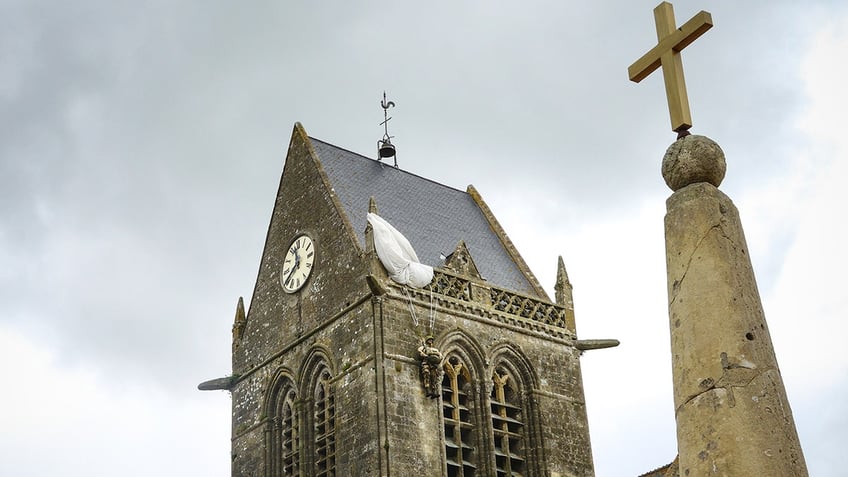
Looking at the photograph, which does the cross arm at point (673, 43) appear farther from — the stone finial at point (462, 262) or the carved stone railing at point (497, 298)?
the stone finial at point (462, 262)

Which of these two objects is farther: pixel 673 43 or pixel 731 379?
pixel 673 43

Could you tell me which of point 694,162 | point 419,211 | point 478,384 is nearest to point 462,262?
point 419,211

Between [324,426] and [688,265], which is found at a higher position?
[324,426]

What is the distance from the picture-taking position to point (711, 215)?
853 centimetres

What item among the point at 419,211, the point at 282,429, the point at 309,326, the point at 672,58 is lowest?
the point at 672,58

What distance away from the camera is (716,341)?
812 centimetres

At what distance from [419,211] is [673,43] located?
20948 millimetres

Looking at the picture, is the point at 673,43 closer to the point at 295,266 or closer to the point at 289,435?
the point at 289,435

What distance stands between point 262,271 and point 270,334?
1969mm

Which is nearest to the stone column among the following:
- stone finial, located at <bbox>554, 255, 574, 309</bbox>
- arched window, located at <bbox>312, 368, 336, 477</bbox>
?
arched window, located at <bbox>312, 368, 336, 477</bbox>

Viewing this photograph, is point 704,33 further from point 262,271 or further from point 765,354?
point 262,271

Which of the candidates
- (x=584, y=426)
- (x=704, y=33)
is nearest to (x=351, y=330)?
(x=584, y=426)

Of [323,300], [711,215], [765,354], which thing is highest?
[323,300]

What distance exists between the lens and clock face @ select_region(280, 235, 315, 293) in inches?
1118
